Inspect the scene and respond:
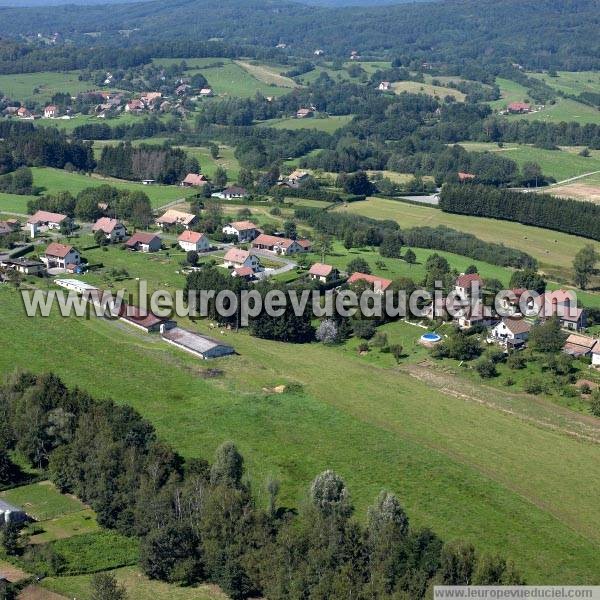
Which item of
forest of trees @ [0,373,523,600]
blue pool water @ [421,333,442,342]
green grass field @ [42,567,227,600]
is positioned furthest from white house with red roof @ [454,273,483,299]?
green grass field @ [42,567,227,600]

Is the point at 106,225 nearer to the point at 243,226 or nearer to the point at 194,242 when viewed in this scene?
the point at 194,242

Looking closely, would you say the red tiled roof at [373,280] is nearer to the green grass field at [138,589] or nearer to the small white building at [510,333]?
the small white building at [510,333]

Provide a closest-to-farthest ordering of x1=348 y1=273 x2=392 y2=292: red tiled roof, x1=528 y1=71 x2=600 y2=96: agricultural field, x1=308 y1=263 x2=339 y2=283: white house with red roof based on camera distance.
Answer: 1. x1=348 y1=273 x2=392 y2=292: red tiled roof
2. x1=308 y1=263 x2=339 y2=283: white house with red roof
3. x1=528 y1=71 x2=600 y2=96: agricultural field

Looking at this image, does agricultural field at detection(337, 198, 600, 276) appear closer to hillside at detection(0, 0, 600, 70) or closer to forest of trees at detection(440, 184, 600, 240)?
forest of trees at detection(440, 184, 600, 240)

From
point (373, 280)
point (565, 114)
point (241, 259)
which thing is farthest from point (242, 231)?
point (565, 114)

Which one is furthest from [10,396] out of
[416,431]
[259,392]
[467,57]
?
[467,57]

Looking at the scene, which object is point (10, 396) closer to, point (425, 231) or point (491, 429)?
point (491, 429)
